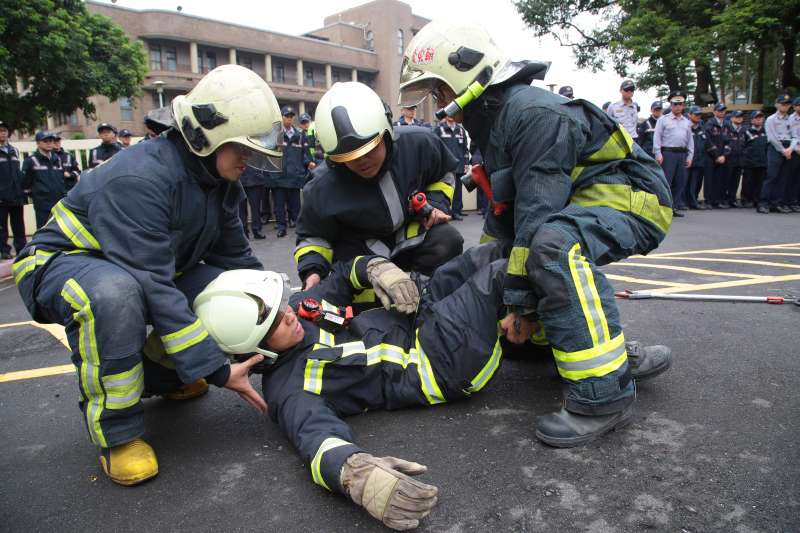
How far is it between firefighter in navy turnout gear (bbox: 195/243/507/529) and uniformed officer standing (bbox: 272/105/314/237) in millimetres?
6952

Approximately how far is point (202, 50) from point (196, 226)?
143 ft

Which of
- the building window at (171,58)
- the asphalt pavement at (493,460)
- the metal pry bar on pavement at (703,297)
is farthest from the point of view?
the building window at (171,58)

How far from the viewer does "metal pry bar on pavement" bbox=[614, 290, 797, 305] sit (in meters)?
3.80

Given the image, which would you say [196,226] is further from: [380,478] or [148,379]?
[380,478]

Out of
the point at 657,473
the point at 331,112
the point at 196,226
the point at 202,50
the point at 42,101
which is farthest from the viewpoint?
the point at 202,50

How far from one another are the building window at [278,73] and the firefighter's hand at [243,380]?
153ft

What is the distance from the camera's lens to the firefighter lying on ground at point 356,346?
2.21 meters

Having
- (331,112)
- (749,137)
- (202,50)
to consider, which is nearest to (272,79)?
(202,50)

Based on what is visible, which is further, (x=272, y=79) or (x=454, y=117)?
(x=272, y=79)

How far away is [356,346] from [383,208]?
1.00m

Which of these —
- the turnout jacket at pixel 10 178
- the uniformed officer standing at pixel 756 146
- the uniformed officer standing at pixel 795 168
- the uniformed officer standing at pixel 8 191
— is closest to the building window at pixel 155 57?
the uniformed officer standing at pixel 8 191

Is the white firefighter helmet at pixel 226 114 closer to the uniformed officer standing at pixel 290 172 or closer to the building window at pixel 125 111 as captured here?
the uniformed officer standing at pixel 290 172

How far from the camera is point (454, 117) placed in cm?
260

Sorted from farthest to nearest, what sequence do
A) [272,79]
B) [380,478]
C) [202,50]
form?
[272,79]
[202,50]
[380,478]
